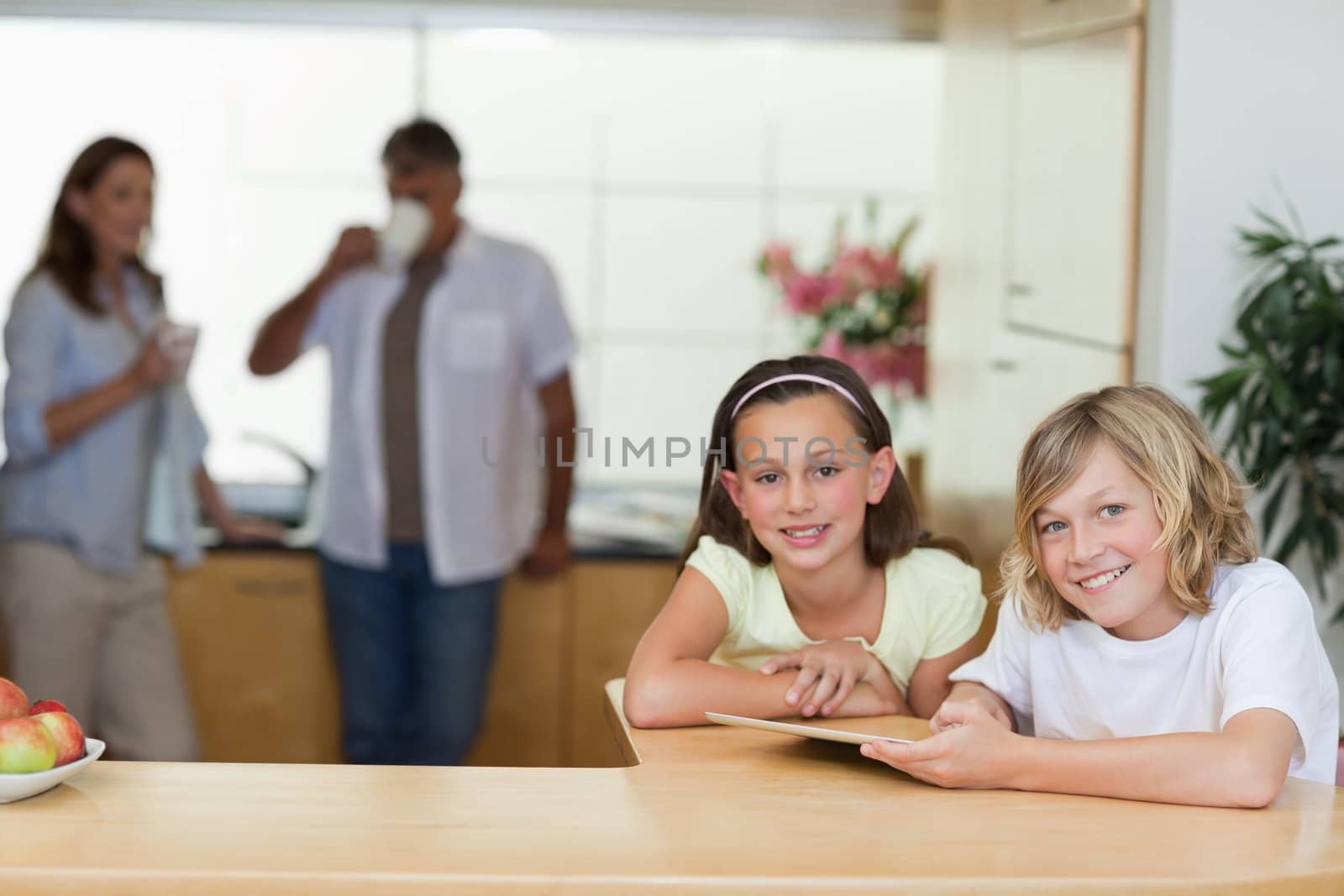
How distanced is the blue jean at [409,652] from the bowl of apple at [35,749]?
168 cm

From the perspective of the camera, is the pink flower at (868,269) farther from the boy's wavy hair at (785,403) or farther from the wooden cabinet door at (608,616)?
the boy's wavy hair at (785,403)

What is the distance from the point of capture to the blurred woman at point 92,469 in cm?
280

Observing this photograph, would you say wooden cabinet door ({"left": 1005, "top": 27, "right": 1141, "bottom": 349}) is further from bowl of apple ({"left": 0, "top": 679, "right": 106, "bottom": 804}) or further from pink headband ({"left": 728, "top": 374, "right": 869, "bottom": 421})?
bowl of apple ({"left": 0, "top": 679, "right": 106, "bottom": 804})

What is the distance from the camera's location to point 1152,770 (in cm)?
134

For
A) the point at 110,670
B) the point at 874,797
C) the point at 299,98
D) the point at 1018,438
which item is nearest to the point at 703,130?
the point at 299,98

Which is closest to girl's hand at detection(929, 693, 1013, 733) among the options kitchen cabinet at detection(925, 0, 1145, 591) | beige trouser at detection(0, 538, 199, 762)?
kitchen cabinet at detection(925, 0, 1145, 591)

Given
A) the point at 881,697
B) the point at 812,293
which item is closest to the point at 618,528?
→ the point at 812,293

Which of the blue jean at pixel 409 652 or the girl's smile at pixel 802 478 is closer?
the girl's smile at pixel 802 478

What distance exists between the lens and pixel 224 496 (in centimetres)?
360

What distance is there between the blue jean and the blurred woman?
335mm

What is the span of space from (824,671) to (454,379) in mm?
1631

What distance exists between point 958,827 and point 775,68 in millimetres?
2840

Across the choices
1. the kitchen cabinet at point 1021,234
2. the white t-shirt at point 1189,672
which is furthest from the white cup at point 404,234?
the white t-shirt at point 1189,672

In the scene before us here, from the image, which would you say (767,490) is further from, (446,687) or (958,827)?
(446,687)
